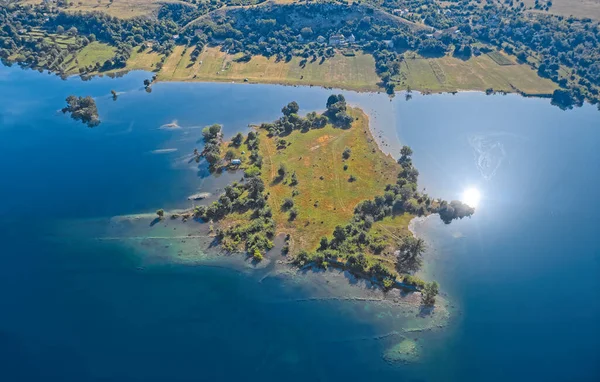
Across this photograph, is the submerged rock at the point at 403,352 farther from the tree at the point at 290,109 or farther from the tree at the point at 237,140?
the tree at the point at 290,109

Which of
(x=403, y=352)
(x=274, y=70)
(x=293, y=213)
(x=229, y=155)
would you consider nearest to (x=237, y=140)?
(x=229, y=155)

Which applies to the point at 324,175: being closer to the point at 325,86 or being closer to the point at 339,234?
the point at 339,234

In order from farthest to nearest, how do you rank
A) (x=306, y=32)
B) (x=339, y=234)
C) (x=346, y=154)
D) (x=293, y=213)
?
(x=306, y=32) → (x=346, y=154) → (x=293, y=213) → (x=339, y=234)

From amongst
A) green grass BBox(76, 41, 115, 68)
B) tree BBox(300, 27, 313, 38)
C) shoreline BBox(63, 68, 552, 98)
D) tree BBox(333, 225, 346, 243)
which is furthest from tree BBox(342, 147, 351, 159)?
green grass BBox(76, 41, 115, 68)

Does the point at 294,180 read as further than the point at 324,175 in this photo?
No

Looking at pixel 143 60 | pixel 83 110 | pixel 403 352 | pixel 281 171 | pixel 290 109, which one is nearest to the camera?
pixel 403 352

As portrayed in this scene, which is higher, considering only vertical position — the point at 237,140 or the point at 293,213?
the point at 237,140

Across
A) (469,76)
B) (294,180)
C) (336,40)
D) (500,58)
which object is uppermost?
(336,40)

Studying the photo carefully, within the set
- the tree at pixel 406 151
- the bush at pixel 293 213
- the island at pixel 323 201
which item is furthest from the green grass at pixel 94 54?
the tree at pixel 406 151
